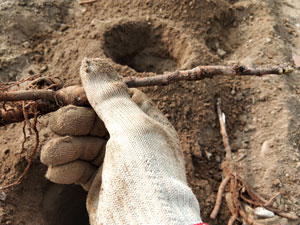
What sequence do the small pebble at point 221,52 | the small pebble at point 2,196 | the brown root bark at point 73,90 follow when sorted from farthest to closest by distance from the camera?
the small pebble at point 221,52 → the small pebble at point 2,196 → the brown root bark at point 73,90

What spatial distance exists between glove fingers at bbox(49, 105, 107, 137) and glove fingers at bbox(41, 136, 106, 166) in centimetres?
6

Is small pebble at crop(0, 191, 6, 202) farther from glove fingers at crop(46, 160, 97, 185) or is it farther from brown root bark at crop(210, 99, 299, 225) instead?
brown root bark at crop(210, 99, 299, 225)

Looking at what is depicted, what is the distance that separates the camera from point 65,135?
1.89 m

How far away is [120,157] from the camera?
57.2 inches

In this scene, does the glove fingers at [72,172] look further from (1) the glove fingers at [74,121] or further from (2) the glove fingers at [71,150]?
(1) the glove fingers at [74,121]

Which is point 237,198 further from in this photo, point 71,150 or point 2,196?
point 2,196

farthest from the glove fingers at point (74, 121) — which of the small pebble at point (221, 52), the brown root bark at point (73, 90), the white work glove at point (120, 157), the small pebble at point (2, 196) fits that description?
the small pebble at point (221, 52)

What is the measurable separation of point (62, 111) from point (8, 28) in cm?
150

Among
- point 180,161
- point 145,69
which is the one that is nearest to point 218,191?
point 180,161

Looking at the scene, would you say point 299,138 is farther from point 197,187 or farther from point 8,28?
point 8,28

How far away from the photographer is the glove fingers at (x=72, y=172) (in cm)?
181

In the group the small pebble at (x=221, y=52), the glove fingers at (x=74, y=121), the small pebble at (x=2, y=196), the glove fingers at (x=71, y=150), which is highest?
the small pebble at (x=221, y=52)

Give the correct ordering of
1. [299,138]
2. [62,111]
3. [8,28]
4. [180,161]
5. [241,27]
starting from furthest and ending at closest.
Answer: [241,27]
[8,28]
[299,138]
[62,111]
[180,161]

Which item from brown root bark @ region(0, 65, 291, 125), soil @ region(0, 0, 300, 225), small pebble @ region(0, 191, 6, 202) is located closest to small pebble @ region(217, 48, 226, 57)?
soil @ region(0, 0, 300, 225)
